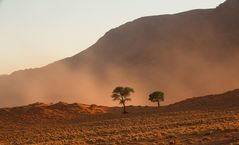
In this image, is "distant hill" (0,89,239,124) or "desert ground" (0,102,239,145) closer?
"desert ground" (0,102,239,145)

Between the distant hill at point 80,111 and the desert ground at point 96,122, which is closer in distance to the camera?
the desert ground at point 96,122

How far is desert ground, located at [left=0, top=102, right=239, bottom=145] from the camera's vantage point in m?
43.9

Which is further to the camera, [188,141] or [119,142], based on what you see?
[119,142]

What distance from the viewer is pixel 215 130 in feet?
121

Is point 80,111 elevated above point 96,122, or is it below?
above

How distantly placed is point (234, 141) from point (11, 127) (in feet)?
157

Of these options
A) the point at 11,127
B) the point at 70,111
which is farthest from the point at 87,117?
the point at 11,127

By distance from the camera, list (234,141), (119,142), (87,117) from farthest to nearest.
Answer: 1. (87,117)
2. (119,142)
3. (234,141)

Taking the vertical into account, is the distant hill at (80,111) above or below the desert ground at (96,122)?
above

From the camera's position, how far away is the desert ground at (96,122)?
4386 centimetres

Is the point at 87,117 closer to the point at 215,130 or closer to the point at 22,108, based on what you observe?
the point at 22,108

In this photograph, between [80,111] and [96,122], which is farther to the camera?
[80,111]

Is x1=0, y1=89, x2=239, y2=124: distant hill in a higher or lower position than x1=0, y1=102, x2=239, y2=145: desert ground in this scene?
higher

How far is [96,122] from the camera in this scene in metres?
66.1
